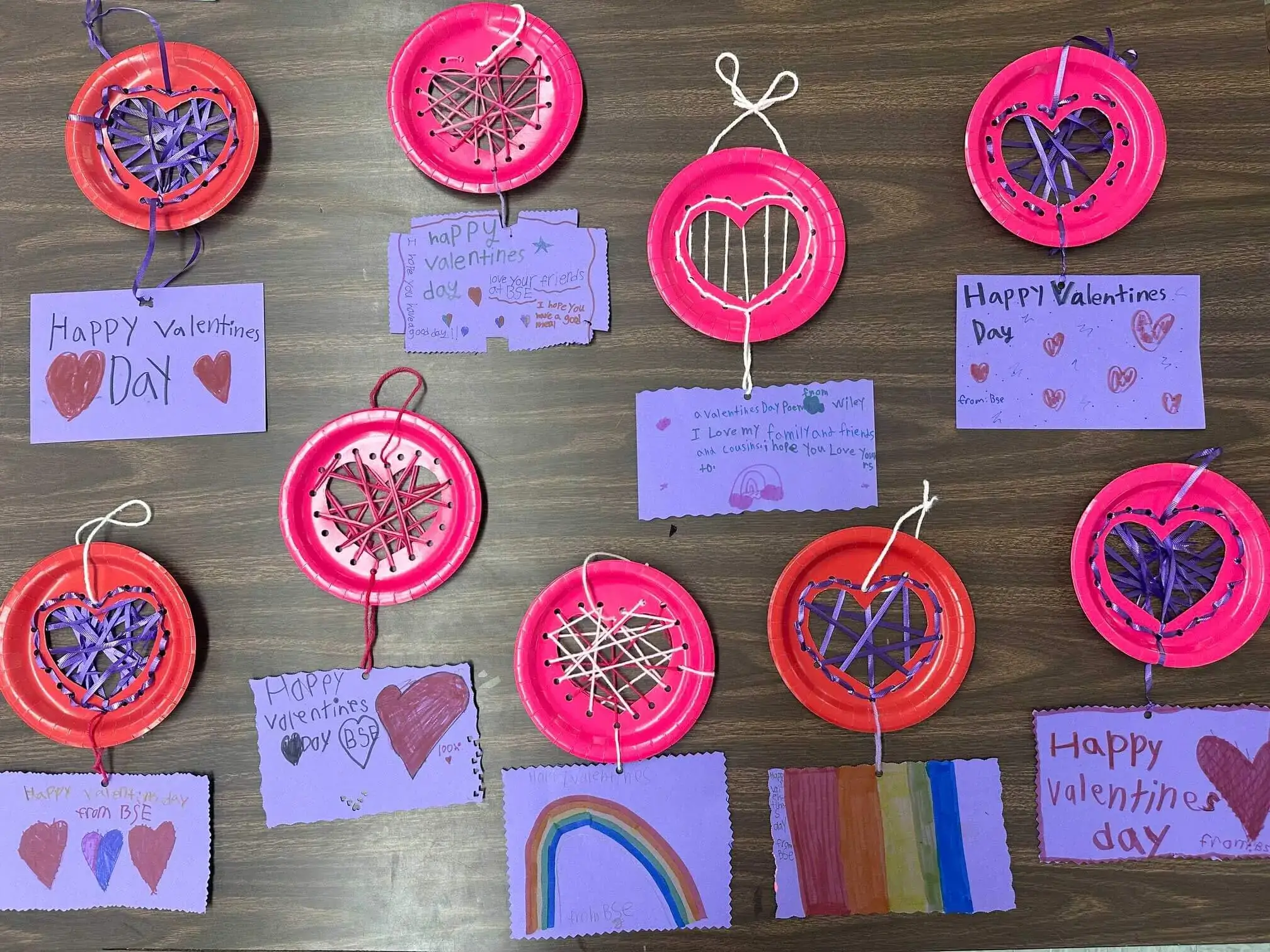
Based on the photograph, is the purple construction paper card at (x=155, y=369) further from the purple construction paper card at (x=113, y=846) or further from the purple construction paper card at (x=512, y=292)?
the purple construction paper card at (x=113, y=846)

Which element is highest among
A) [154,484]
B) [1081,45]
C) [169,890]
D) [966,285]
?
[1081,45]

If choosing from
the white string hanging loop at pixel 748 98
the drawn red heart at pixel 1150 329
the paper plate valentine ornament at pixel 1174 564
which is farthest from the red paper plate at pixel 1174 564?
the white string hanging loop at pixel 748 98

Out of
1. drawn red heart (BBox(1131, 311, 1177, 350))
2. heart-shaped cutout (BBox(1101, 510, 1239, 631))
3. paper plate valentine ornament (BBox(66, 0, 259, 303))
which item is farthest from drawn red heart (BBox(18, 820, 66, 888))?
drawn red heart (BBox(1131, 311, 1177, 350))

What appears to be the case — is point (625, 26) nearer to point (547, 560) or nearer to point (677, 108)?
point (677, 108)

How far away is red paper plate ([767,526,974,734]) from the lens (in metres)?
0.90

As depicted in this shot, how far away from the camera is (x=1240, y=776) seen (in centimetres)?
90

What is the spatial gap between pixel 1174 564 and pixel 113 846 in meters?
1.14

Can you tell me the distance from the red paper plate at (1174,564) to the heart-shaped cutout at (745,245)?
1.33 feet

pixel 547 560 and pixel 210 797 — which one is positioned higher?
pixel 547 560

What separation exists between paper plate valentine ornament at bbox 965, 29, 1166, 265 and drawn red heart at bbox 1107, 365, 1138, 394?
5.5 inches

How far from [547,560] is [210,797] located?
43 cm

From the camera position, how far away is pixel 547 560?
35.9 inches

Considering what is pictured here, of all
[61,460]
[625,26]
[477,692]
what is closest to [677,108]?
[625,26]

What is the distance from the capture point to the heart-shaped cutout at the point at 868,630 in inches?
35.6
